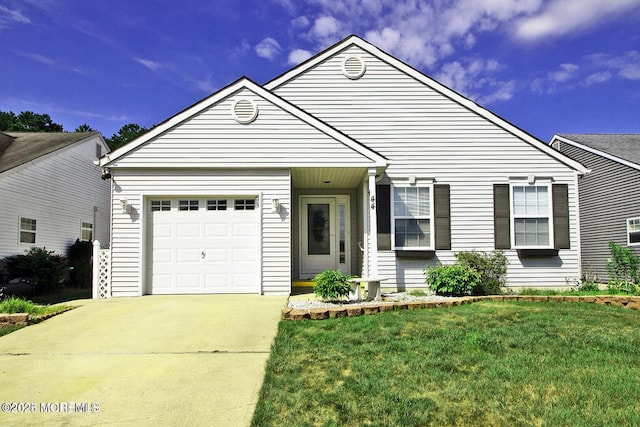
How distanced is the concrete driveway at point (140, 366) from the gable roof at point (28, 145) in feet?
33.0

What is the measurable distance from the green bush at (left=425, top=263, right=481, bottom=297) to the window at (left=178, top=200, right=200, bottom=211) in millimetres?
5456

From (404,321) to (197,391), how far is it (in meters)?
3.34

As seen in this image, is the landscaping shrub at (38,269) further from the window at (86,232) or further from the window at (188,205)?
the window at (188,205)

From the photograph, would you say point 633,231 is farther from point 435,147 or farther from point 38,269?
point 38,269

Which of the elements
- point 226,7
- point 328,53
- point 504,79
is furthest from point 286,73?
point 504,79

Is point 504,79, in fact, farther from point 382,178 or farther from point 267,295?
point 267,295

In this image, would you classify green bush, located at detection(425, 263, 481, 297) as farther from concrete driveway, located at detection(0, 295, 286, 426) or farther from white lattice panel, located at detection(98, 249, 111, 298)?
white lattice panel, located at detection(98, 249, 111, 298)

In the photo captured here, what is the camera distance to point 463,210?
11297 millimetres

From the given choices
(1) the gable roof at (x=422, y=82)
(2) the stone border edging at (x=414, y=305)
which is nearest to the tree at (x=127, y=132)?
(1) the gable roof at (x=422, y=82)

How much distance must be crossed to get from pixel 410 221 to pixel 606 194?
1009 centimetres

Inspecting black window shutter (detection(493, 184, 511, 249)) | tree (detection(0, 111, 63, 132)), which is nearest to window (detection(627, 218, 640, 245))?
black window shutter (detection(493, 184, 511, 249))

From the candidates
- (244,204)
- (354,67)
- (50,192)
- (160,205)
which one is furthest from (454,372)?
(50,192)

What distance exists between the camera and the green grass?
11.9 ft

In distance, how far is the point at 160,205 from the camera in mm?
10047
